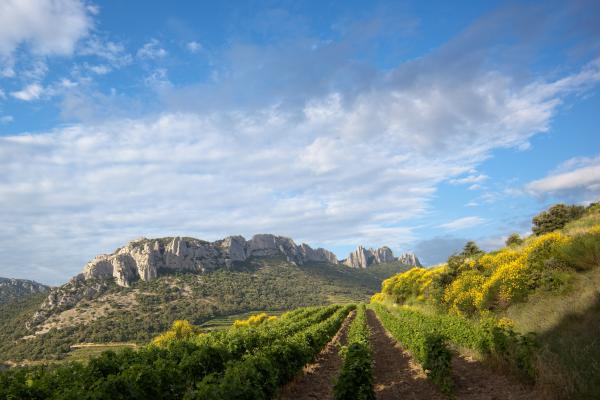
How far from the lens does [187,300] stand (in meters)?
109

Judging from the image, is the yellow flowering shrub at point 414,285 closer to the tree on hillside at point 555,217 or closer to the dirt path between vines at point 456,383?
the tree on hillside at point 555,217

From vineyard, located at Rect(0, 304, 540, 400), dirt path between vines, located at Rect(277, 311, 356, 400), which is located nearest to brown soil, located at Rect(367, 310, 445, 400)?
vineyard, located at Rect(0, 304, 540, 400)

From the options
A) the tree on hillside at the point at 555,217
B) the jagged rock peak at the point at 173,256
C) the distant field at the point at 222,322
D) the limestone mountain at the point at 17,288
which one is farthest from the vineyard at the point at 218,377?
the limestone mountain at the point at 17,288

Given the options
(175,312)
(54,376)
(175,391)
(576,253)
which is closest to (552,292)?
(576,253)

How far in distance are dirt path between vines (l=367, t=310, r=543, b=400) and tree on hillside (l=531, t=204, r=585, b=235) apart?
3144cm

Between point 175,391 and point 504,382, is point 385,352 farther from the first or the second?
point 175,391

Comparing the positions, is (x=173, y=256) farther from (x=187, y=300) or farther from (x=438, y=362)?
(x=438, y=362)

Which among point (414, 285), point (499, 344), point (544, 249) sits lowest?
point (499, 344)

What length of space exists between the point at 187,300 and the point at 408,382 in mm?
104741

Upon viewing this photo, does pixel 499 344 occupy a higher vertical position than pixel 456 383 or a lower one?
higher

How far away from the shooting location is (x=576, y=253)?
765 inches

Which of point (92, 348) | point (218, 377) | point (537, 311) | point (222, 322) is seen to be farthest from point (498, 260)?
point (222, 322)

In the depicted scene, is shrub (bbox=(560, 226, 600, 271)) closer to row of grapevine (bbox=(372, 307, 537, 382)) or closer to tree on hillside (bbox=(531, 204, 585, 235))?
row of grapevine (bbox=(372, 307, 537, 382))

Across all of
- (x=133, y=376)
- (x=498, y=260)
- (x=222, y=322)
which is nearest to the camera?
(x=133, y=376)
